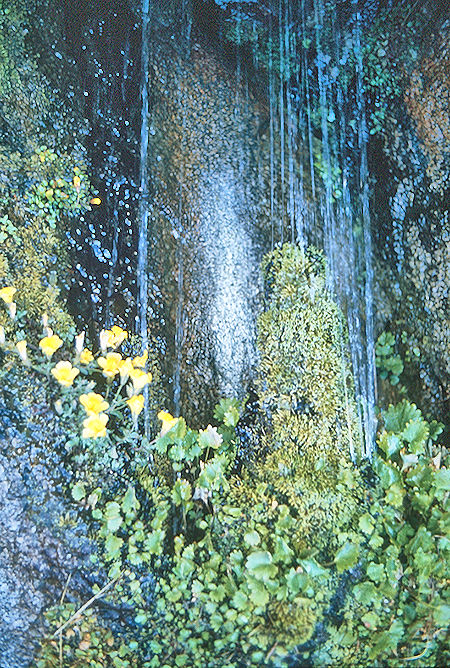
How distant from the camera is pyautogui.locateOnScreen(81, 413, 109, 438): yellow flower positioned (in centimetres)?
196

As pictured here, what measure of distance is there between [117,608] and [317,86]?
240cm

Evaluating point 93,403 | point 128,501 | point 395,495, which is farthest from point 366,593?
point 93,403

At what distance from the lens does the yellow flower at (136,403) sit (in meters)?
2.08

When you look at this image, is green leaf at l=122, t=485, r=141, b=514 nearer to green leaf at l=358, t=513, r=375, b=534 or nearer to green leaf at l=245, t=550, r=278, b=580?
green leaf at l=245, t=550, r=278, b=580

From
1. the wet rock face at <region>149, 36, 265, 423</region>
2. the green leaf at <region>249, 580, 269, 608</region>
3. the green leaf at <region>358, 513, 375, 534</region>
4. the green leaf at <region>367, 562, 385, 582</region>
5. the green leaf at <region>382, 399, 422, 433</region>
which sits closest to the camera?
the green leaf at <region>249, 580, 269, 608</region>

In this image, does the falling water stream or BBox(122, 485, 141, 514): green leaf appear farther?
the falling water stream

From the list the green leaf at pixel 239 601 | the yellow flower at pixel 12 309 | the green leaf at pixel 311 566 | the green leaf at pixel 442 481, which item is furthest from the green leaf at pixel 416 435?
the yellow flower at pixel 12 309

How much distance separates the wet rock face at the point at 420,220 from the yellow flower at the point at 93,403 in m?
1.31

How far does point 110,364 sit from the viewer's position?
2.12 m

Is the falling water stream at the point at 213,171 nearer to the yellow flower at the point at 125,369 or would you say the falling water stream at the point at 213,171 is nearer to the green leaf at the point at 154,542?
the yellow flower at the point at 125,369

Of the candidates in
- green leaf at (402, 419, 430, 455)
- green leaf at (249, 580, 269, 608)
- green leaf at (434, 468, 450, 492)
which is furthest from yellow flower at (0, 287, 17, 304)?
green leaf at (434, 468, 450, 492)

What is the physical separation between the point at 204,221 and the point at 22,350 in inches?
37.9

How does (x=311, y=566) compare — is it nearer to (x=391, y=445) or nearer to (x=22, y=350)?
(x=391, y=445)

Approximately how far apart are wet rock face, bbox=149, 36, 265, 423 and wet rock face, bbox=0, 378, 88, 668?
54 centimetres
